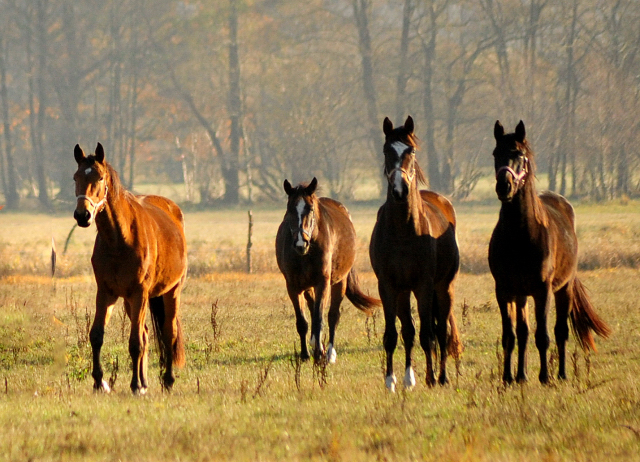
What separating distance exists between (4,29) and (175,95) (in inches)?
441

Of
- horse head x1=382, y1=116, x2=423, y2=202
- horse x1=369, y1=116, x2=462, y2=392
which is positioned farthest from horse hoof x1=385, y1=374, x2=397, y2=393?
horse head x1=382, y1=116, x2=423, y2=202

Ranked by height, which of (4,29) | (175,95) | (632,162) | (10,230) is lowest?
(10,230)

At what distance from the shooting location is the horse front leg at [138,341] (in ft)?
26.3

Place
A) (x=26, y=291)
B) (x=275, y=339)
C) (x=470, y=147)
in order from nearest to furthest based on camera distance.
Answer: (x=275, y=339) < (x=26, y=291) < (x=470, y=147)

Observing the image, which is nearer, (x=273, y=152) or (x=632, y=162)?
(x=632, y=162)

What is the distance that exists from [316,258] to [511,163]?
3.44 m

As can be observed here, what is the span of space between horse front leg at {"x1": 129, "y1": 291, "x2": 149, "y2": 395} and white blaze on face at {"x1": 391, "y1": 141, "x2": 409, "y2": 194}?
2498 millimetres

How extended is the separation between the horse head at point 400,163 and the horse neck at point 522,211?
909mm

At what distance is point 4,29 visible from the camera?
55094mm

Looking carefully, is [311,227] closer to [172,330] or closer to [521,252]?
[172,330]

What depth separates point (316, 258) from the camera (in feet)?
35.2

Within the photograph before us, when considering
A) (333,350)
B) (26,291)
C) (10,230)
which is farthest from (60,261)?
(10,230)

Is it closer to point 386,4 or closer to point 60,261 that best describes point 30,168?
point 386,4

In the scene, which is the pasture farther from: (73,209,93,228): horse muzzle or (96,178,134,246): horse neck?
(73,209,93,228): horse muzzle
